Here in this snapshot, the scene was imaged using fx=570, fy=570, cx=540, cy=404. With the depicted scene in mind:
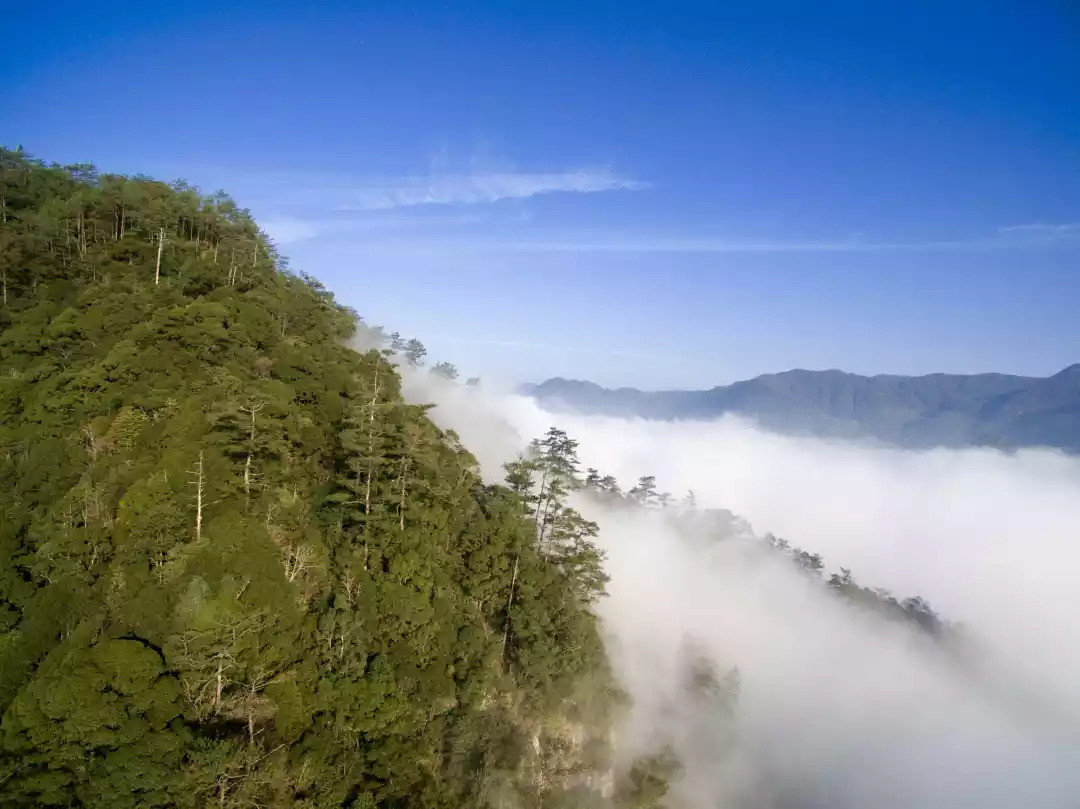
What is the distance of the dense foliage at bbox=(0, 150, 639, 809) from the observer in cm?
1950

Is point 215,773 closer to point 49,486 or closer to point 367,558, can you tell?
point 367,558

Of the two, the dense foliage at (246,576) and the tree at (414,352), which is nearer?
the dense foliage at (246,576)

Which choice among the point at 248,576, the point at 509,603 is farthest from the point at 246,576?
the point at 509,603

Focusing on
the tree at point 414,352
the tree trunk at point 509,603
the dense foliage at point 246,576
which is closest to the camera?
the dense foliage at point 246,576

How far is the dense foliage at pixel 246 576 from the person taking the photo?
1950cm

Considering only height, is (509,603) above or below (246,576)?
below

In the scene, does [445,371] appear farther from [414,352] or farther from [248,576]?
[248,576]

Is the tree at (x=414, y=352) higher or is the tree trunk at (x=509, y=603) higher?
the tree at (x=414, y=352)

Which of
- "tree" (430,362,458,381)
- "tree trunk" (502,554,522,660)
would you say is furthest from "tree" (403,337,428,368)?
"tree trunk" (502,554,522,660)

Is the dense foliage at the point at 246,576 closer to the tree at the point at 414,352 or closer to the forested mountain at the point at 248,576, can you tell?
the forested mountain at the point at 248,576

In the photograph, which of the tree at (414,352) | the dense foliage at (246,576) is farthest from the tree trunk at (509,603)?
the tree at (414,352)

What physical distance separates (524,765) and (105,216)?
5655cm

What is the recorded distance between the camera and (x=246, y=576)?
22.5 meters

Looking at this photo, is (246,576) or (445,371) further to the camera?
(445,371)
